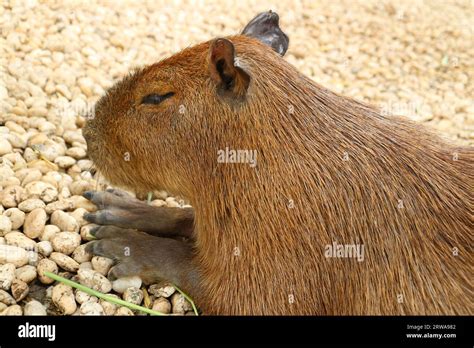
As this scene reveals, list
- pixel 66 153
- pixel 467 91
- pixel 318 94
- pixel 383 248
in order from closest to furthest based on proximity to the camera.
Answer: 1. pixel 383 248
2. pixel 318 94
3. pixel 66 153
4. pixel 467 91

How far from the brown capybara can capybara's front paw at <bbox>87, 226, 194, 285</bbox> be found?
33 centimetres

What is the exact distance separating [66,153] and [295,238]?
2376 millimetres

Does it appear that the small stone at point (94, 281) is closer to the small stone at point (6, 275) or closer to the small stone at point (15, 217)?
the small stone at point (6, 275)

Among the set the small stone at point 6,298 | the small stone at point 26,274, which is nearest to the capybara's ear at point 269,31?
→ the small stone at point 26,274

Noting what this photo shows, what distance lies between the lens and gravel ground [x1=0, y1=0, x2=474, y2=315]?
364cm

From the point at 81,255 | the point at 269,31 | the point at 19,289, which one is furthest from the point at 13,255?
the point at 269,31

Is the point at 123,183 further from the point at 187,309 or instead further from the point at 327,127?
the point at 327,127

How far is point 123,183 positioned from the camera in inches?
148

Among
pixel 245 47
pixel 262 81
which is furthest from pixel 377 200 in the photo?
pixel 245 47

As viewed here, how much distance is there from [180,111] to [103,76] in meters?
2.70

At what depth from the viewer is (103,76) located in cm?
573

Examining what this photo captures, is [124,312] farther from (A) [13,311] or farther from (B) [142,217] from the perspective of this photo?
(B) [142,217]

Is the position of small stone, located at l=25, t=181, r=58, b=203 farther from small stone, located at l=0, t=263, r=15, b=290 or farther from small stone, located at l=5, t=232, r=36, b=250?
small stone, located at l=0, t=263, r=15, b=290

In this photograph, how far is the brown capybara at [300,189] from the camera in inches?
123
